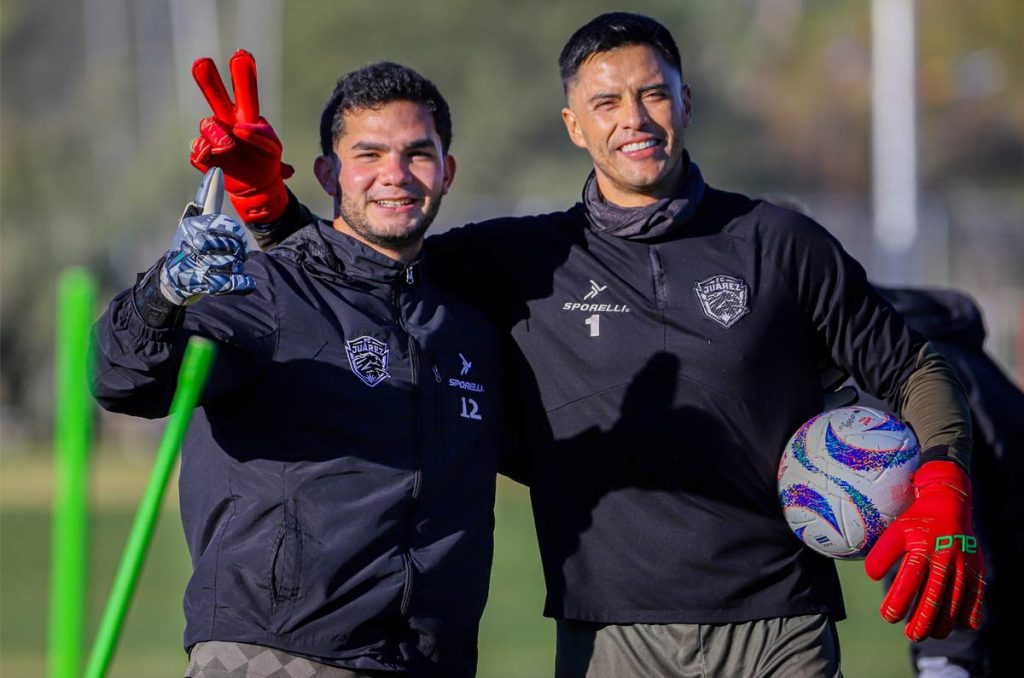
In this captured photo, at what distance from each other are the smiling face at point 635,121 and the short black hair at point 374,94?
477 millimetres

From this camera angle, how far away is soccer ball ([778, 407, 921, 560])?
443cm

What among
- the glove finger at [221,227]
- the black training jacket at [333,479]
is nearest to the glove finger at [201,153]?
the black training jacket at [333,479]

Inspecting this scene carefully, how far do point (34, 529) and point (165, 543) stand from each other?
1.97m

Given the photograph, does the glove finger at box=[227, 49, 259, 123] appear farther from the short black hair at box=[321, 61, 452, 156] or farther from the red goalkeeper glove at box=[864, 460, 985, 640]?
the red goalkeeper glove at box=[864, 460, 985, 640]

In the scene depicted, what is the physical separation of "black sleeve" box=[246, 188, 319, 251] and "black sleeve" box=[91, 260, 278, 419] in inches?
31.7

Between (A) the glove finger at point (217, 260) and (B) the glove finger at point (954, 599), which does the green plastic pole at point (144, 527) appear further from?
(B) the glove finger at point (954, 599)

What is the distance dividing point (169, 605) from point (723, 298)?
1040cm

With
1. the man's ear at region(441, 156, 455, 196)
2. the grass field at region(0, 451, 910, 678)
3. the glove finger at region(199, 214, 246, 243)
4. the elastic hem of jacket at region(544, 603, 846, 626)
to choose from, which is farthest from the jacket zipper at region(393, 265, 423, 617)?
the grass field at region(0, 451, 910, 678)

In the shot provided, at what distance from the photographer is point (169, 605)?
14.1 metres

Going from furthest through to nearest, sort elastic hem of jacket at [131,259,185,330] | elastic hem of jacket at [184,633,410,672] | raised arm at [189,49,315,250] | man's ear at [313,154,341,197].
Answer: man's ear at [313,154,341,197] → raised arm at [189,49,315,250] → elastic hem of jacket at [184,633,410,672] → elastic hem of jacket at [131,259,185,330]

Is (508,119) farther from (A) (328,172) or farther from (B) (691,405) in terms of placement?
(B) (691,405)

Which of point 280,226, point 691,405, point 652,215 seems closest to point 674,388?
point 691,405

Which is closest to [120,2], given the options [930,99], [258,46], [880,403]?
[258,46]

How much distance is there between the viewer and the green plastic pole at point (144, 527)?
2914 mm
